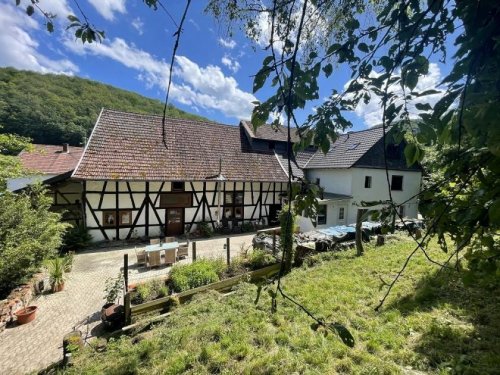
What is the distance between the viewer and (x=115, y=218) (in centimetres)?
1248

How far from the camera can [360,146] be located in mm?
17219

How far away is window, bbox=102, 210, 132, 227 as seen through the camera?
12.3 meters

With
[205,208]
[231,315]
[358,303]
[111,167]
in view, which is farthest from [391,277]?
[111,167]

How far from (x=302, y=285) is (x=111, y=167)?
1002 centimetres

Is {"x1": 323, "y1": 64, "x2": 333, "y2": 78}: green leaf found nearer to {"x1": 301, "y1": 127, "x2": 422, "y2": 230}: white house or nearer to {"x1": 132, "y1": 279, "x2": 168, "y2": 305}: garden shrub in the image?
{"x1": 132, "y1": 279, "x2": 168, "y2": 305}: garden shrub

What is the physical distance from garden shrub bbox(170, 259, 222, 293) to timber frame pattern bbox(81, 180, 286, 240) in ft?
20.8

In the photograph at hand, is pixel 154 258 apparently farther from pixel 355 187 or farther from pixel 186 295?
pixel 355 187

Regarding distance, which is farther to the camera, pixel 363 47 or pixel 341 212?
pixel 341 212

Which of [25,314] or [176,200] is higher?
[176,200]

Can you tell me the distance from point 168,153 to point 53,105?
26.8 meters

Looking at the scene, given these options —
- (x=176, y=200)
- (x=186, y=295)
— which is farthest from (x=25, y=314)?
(x=176, y=200)

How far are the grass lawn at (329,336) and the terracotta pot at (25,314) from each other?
2344mm

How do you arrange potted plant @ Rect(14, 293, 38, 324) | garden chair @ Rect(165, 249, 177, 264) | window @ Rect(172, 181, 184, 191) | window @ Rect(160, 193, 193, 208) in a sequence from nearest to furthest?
potted plant @ Rect(14, 293, 38, 324) → garden chair @ Rect(165, 249, 177, 264) → window @ Rect(160, 193, 193, 208) → window @ Rect(172, 181, 184, 191)

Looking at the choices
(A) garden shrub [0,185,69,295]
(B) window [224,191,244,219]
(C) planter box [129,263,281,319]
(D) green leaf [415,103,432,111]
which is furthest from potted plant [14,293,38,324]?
(B) window [224,191,244,219]
